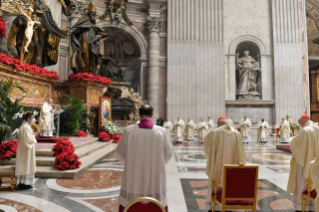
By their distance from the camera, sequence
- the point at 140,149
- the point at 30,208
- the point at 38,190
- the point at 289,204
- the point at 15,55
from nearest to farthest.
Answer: the point at 140,149, the point at 30,208, the point at 289,204, the point at 38,190, the point at 15,55

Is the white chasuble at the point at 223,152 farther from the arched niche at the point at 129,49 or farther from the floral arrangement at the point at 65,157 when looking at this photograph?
the arched niche at the point at 129,49

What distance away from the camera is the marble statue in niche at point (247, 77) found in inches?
675

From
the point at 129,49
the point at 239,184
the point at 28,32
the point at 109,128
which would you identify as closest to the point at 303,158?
the point at 239,184

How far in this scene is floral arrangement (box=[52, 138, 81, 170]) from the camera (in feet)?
18.0

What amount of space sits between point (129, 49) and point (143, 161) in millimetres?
15981

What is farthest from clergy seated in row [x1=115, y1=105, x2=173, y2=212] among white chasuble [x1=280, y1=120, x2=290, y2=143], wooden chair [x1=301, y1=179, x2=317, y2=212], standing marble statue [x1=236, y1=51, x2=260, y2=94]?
standing marble statue [x1=236, y1=51, x2=260, y2=94]

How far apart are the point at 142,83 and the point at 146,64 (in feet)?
4.20

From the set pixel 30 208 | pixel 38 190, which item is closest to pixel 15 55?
pixel 38 190

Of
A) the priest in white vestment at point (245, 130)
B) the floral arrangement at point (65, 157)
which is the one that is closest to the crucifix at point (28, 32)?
the floral arrangement at point (65, 157)

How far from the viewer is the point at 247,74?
57.0ft

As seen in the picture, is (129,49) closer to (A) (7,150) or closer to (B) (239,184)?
(A) (7,150)

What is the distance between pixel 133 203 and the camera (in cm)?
167

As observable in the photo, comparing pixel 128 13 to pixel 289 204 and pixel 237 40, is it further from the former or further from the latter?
pixel 289 204

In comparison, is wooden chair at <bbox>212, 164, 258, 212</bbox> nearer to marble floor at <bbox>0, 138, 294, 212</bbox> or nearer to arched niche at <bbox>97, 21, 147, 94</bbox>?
marble floor at <bbox>0, 138, 294, 212</bbox>
